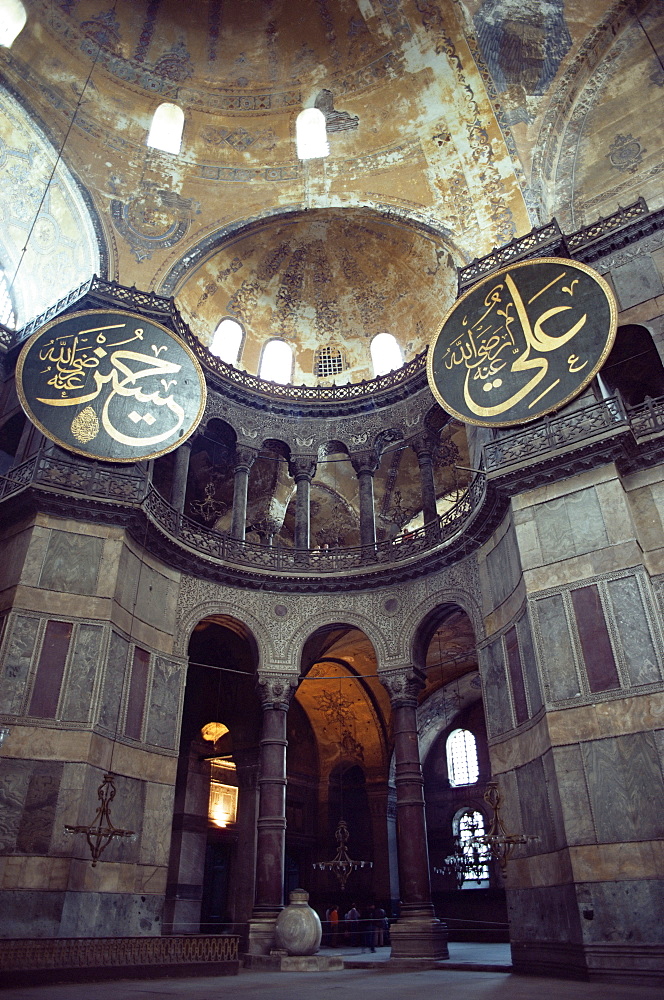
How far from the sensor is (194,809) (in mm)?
14789

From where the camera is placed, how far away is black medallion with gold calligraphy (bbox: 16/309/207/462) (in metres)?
11.8

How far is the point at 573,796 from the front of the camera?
8.68m

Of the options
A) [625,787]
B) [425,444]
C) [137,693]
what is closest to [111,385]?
[137,693]

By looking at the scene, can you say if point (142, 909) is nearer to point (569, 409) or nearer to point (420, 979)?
point (420, 979)

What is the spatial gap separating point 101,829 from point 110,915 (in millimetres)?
1352

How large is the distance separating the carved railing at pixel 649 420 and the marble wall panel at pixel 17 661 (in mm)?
9208

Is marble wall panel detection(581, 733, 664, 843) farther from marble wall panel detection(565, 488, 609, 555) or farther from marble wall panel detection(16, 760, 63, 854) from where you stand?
marble wall panel detection(16, 760, 63, 854)

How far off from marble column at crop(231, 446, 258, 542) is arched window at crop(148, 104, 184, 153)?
7.32 meters

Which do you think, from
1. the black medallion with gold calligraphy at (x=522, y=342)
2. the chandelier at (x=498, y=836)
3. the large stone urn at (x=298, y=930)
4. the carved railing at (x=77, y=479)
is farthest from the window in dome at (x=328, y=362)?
the large stone urn at (x=298, y=930)

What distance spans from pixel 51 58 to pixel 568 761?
16730 mm

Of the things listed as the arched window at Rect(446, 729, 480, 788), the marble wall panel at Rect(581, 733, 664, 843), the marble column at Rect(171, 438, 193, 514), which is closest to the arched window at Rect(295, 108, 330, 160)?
the marble column at Rect(171, 438, 193, 514)

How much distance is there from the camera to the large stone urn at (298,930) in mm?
10258

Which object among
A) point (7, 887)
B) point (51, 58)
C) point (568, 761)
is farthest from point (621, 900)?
point (51, 58)

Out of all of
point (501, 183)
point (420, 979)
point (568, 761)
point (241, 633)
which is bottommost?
point (420, 979)
